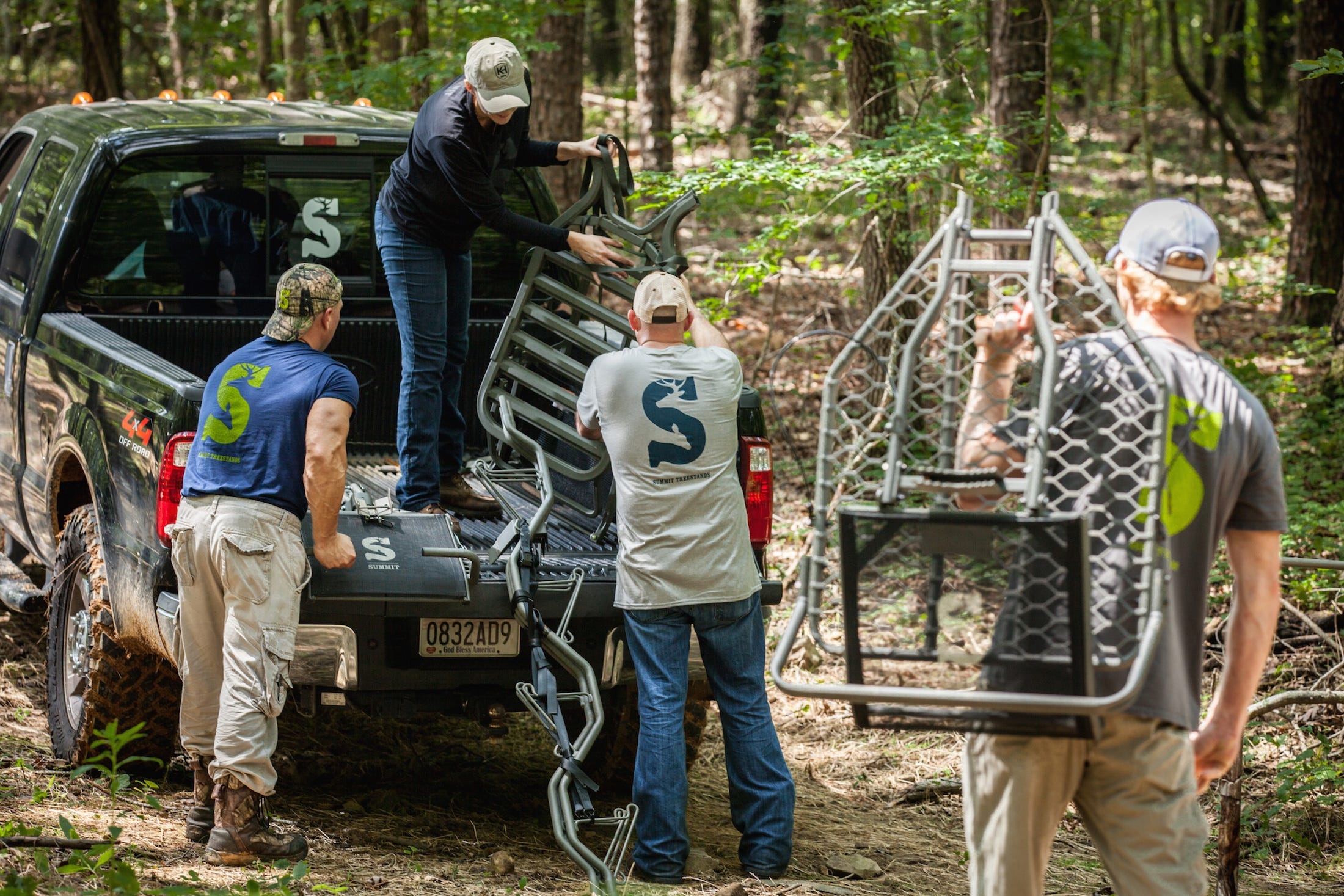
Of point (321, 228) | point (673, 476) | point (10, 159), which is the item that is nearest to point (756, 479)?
point (673, 476)

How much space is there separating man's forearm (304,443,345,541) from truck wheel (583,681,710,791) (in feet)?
4.15

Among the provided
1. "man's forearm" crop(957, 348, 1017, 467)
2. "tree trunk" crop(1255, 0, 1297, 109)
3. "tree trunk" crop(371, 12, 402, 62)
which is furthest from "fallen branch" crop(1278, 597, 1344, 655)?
"tree trunk" crop(1255, 0, 1297, 109)

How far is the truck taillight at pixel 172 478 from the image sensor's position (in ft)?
13.6

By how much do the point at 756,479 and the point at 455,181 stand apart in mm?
1509

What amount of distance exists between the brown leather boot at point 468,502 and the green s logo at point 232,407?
3.61ft

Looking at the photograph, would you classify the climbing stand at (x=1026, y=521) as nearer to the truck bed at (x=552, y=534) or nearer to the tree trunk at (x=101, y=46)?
the truck bed at (x=552, y=534)

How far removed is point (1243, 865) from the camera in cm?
468

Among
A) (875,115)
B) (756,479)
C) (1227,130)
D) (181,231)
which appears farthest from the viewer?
(1227,130)

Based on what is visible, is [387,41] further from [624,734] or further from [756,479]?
[756,479]

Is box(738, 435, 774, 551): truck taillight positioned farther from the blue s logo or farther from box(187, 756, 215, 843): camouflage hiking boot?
box(187, 756, 215, 843): camouflage hiking boot

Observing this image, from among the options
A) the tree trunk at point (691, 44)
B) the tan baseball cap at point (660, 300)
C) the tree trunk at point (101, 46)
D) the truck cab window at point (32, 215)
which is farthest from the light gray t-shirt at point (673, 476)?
the tree trunk at point (691, 44)

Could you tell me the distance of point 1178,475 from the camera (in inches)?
107

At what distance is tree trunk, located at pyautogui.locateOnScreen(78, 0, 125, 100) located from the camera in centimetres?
1348

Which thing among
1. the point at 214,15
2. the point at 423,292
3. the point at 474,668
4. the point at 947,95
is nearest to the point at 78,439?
the point at 423,292
